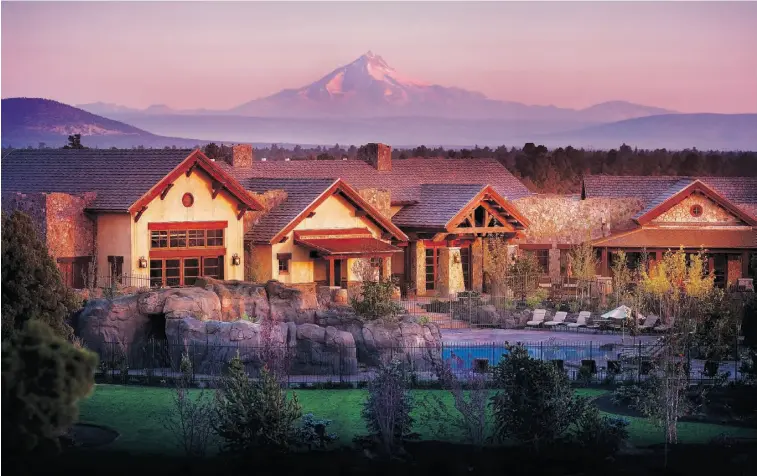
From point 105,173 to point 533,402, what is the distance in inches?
1053

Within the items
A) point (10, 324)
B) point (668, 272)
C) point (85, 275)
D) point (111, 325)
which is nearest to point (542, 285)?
point (668, 272)

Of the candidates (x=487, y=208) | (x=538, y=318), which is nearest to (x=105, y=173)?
(x=487, y=208)

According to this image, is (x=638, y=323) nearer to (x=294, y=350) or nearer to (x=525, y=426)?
(x=294, y=350)

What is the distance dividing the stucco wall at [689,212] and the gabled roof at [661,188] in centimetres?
58

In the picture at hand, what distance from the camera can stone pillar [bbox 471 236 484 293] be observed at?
2463 inches

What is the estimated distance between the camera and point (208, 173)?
55438 millimetres

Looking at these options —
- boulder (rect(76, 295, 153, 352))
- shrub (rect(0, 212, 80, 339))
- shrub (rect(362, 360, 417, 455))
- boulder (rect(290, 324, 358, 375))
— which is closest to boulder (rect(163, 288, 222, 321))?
boulder (rect(76, 295, 153, 352))

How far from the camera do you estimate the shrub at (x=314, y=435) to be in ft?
108

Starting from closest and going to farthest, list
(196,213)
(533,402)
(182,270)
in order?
(533,402) → (182,270) → (196,213)

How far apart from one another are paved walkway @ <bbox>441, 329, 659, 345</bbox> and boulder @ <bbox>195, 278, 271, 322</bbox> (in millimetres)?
5717

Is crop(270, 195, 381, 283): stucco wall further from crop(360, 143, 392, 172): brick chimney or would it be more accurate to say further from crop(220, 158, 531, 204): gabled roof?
crop(360, 143, 392, 172): brick chimney

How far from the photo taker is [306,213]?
189 ft

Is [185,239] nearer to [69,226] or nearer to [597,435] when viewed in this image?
[69,226]

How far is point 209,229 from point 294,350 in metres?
15.9
